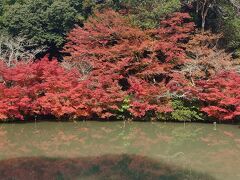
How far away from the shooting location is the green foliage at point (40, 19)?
24016 mm

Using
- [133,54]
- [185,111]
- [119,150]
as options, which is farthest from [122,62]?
[119,150]

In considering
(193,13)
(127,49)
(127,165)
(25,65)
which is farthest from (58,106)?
(193,13)

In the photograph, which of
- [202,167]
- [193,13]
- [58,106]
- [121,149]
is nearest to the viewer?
[202,167]

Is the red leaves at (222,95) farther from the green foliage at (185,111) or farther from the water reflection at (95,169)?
the water reflection at (95,169)

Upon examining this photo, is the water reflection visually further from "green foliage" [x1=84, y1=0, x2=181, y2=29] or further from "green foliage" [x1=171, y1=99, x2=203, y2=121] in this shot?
"green foliage" [x1=84, y1=0, x2=181, y2=29]

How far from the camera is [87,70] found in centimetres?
2156

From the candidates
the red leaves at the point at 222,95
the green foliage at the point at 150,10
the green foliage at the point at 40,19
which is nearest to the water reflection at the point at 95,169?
the red leaves at the point at 222,95

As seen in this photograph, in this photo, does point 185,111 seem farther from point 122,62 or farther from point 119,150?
point 119,150

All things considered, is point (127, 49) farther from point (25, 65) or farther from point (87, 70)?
point (25, 65)

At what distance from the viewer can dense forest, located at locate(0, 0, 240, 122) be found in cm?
1992

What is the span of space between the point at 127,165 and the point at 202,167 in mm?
2476

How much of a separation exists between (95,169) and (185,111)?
7453mm

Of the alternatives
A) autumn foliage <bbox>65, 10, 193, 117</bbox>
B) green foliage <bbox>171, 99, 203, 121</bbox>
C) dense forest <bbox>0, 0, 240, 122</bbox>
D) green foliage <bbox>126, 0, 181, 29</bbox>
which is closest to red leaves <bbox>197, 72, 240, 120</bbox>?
dense forest <bbox>0, 0, 240, 122</bbox>

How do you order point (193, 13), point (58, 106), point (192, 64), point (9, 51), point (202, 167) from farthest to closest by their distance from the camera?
point (193, 13)
point (9, 51)
point (192, 64)
point (58, 106)
point (202, 167)
